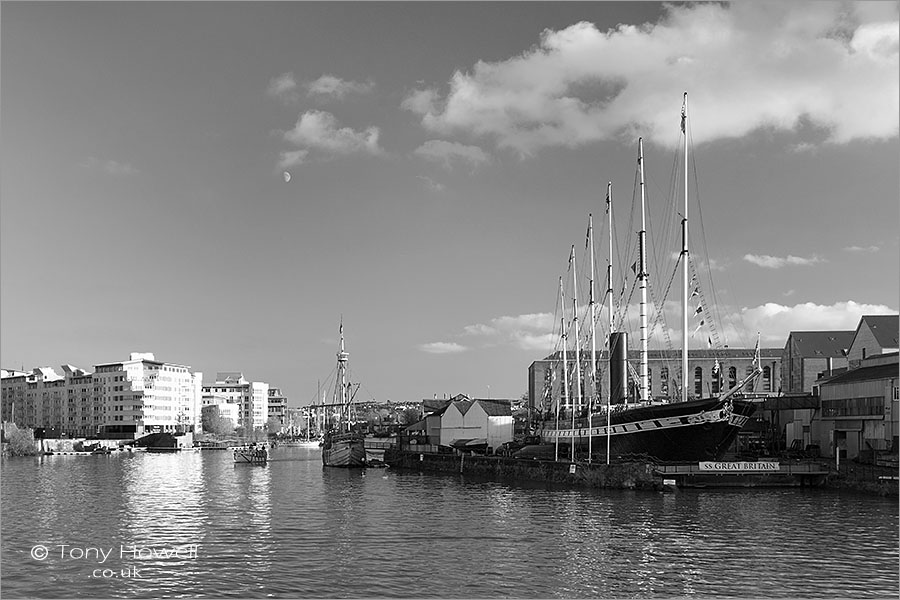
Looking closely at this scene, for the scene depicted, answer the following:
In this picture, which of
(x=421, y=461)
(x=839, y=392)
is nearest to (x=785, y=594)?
(x=839, y=392)

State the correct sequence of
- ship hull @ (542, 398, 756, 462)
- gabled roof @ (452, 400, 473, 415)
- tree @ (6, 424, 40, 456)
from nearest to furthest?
ship hull @ (542, 398, 756, 462) < gabled roof @ (452, 400, 473, 415) < tree @ (6, 424, 40, 456)

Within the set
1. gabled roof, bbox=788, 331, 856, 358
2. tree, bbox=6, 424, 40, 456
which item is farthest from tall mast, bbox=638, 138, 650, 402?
tree, bbox=6, 424, 40, 456

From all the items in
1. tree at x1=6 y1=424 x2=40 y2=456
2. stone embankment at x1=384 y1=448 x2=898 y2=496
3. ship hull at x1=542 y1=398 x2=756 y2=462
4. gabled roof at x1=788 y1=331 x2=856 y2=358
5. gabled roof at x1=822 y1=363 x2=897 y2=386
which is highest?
gabled roof at x1=788 y1=331 x2=856 y2=358

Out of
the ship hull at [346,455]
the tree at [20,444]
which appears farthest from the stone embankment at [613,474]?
the tree at [20,444]

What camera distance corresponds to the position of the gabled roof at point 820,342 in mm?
140625

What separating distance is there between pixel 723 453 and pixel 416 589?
51.2 meters

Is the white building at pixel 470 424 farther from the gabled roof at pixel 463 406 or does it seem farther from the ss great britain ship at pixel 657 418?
the ss great britain ship at pixel 657 418

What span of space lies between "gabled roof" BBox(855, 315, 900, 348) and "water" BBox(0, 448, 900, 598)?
4393 centimetres

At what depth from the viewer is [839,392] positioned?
8750cm

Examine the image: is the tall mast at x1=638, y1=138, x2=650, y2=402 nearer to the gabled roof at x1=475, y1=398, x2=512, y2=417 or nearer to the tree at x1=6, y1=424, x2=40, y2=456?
the gabled roof at x1=475, y1=398, x2=512, y2=417

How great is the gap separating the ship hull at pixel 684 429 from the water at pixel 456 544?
8213 mm

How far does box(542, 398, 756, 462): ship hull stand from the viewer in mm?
76188

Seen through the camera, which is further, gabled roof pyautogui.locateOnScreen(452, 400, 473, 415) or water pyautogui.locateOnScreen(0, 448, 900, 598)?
gabled roof pyautogui.locateOnScreen(452, 400, 473, 415)

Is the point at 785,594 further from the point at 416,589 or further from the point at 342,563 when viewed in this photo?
the point at 342,563
